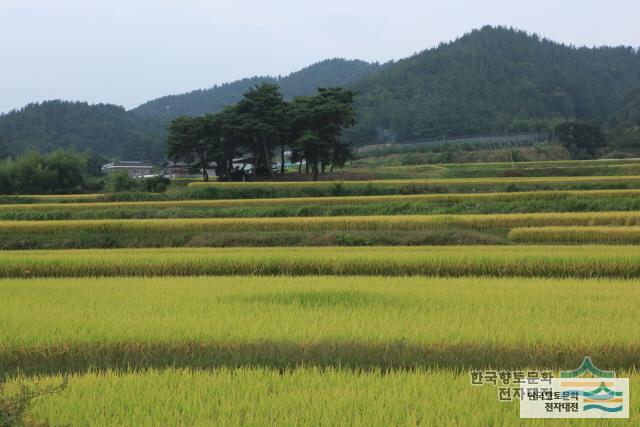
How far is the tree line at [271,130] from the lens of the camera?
3644 cm

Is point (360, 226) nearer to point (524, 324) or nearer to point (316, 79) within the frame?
point (524, 324)

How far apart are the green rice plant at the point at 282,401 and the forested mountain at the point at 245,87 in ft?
452

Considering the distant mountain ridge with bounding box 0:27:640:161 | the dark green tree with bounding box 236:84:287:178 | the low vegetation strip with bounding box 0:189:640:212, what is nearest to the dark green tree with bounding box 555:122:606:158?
the distant mountain ridge with bounding box 0:27:640:161

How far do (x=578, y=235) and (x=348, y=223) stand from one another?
718 centimetres

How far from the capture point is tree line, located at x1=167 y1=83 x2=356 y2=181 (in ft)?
120

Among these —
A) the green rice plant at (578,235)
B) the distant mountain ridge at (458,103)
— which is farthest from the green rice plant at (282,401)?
the distant mountain ridge at (458,103)

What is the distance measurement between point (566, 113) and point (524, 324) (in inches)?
4101

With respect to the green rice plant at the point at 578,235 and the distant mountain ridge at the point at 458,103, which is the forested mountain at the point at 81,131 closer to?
the distant mountain ridge at the point at 458,103

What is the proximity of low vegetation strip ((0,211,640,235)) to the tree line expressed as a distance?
16.0 m

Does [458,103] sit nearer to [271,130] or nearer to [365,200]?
[271,130]

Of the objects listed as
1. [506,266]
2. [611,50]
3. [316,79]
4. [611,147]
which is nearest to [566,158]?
[611,147]

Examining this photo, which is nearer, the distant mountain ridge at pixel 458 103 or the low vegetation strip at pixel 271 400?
the low vegetation strip at pixel 271 400

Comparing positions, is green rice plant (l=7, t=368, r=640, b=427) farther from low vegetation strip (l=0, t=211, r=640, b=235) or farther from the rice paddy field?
low vegetation strip (l=0, t=211, r=640, b=235)

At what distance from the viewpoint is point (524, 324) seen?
639 centimetres
